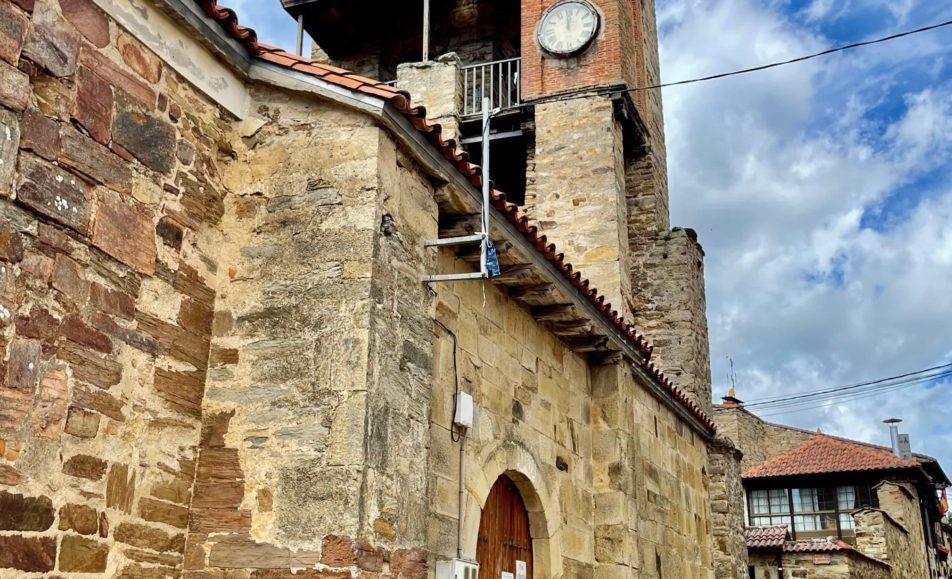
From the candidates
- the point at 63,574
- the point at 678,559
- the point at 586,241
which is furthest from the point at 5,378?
the point at 586,241

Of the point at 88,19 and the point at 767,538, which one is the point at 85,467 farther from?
the point at 767,538

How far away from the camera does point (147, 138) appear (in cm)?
430

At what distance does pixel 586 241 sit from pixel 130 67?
8.46 meters

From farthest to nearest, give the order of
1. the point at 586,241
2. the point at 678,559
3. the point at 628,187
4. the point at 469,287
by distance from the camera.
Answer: the point at 628,187 → the point at 586,241 → the point at 678,559 → the point at 469,287

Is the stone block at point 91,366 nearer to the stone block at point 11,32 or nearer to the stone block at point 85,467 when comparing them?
the stone block at point 85,467

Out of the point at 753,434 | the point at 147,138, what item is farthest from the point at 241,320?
the point at 753,434

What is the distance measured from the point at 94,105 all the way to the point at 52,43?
308 mm

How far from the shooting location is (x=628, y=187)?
14000mm

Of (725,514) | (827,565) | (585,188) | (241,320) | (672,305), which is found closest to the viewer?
(241,320)

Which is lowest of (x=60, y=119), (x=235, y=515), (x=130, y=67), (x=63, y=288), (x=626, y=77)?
(x=235, y=515)

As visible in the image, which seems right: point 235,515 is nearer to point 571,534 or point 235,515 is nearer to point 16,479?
point 16,479

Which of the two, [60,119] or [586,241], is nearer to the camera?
[60,119]

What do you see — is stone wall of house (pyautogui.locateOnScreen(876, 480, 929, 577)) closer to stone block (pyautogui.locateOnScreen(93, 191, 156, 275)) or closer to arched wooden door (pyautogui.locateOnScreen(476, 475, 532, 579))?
arched wooden door (pyautogui.locateOnScreen(476, 475, 532, 579))

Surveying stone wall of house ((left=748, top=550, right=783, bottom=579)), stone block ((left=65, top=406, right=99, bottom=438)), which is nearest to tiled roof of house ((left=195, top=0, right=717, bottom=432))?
stone block ((left=65, top=406, right=99, bottom=438))
